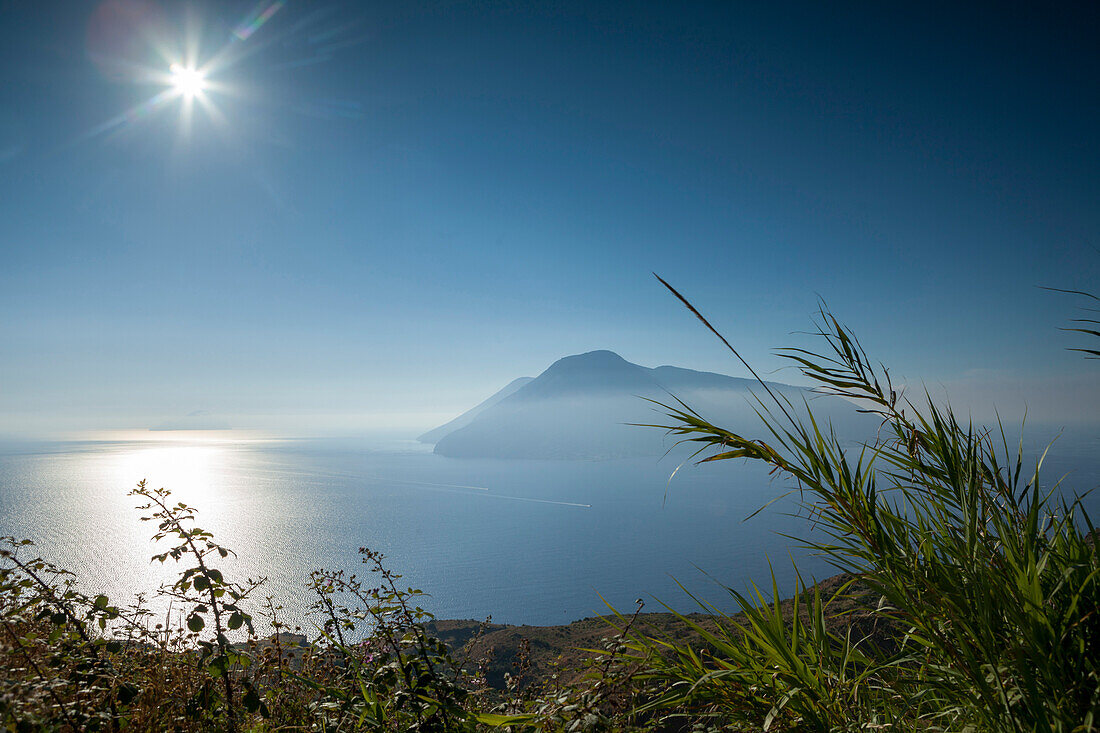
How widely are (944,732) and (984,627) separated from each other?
303 millimetres

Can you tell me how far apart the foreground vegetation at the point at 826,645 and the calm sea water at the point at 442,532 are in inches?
1069

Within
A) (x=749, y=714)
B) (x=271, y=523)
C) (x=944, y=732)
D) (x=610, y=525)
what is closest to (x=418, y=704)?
(x=749, y=714)

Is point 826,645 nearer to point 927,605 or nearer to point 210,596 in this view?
point 927,605

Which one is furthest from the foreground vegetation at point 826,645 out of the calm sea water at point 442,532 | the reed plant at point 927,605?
the calm sea water at point 442,532

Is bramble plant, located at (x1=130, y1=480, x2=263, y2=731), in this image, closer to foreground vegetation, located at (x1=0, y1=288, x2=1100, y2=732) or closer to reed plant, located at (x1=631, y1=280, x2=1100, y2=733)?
foreground vegetation, located at (x1=0, y1=288, x2=1100, y2=732)

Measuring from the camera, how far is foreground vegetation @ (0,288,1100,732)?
134 cm

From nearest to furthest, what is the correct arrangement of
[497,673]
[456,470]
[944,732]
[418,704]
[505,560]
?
[944,732] < [418,704] < [497,673] < [505,560] < [456,470]

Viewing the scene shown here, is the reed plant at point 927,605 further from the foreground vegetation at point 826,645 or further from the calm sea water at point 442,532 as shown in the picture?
the calm sea water at point 442,532

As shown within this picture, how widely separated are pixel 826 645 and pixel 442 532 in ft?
303

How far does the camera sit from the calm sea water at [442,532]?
55531 mm

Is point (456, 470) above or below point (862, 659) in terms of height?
below

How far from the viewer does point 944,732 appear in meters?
1.37

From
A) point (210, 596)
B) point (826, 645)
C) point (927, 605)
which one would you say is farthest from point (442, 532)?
point (927, 605)

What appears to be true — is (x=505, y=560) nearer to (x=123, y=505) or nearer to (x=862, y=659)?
(x=123, y=505)
